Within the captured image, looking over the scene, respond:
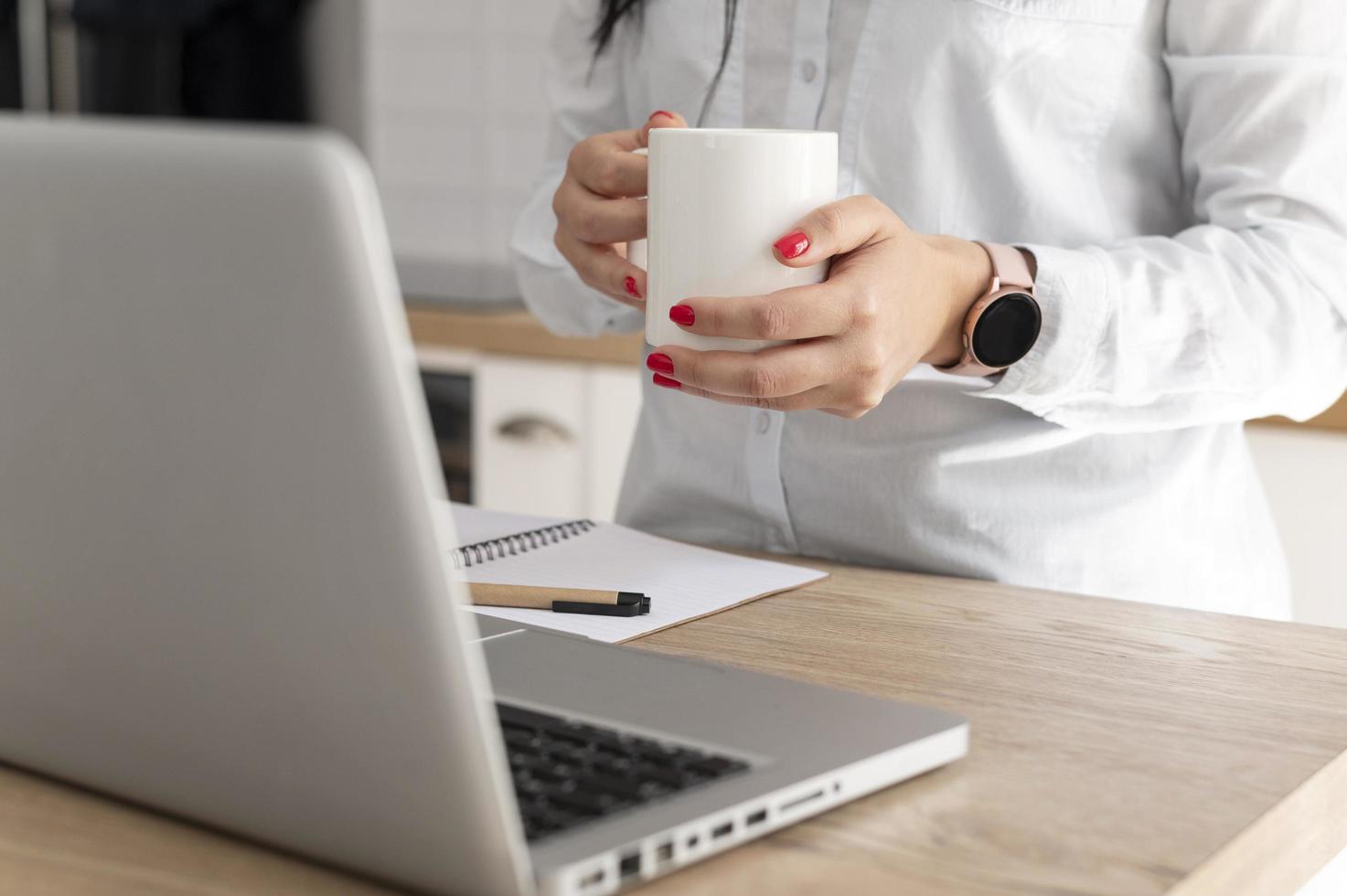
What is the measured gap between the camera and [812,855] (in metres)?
0.52

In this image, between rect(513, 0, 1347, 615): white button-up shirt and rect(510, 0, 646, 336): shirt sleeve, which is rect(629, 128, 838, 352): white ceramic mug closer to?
rect(513, 0, 1347, 615): white button-up shirt

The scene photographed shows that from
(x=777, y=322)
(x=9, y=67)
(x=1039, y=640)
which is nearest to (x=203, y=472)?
(x=777, y=322)

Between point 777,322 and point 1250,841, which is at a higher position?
point 777,322

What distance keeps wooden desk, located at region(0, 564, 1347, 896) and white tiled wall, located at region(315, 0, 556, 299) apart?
1929mm

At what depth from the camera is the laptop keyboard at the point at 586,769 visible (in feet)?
1.62

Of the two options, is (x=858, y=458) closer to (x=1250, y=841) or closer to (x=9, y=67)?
(x=1250, y=841)

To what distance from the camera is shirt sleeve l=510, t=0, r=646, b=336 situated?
1284 mm

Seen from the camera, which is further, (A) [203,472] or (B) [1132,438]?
(B) [1132,438]

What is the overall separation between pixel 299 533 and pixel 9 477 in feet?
0.42

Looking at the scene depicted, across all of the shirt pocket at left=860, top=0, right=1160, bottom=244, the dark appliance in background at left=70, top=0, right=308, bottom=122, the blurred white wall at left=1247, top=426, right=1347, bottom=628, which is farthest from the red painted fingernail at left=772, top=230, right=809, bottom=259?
→ the dark appliance in background at left=70, top=0, right=308, bottom=122

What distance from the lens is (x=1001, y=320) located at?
0.88 m

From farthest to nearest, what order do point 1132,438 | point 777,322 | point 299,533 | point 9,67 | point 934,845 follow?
point 9,67 < point 1132,438 < point 777,322 < point 934,845 < point 299,533

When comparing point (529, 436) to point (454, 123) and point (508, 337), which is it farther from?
point (454, 123)

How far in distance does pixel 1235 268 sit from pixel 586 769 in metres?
0.63
